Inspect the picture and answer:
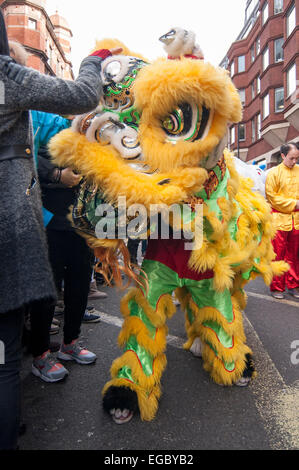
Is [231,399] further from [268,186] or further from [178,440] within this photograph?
[268,186]

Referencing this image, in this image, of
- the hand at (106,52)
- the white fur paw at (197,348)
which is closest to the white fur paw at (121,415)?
the white fur paw at (197,348)

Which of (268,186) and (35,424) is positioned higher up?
(268,186)

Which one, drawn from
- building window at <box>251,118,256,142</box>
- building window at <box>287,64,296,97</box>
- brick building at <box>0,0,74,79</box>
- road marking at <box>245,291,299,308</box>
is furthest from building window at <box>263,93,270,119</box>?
road marking at <box>245,291,299,308</box>

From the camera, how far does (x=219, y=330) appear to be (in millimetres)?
1931

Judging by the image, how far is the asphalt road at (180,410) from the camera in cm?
158

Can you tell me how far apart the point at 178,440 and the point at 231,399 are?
1.55 ft

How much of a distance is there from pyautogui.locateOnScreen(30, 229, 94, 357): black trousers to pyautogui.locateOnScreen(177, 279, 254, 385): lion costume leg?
687mm

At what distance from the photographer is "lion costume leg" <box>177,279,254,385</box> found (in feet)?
6.24

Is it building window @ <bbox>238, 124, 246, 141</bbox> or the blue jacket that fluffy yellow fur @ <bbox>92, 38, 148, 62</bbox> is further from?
building window @ <bbox>238, 124, 246, 141</bbox>

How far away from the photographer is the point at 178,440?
158 centimetres

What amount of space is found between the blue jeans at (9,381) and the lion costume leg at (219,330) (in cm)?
92

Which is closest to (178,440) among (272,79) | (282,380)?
(282,380)

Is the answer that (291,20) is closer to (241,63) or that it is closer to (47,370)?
(241,63)

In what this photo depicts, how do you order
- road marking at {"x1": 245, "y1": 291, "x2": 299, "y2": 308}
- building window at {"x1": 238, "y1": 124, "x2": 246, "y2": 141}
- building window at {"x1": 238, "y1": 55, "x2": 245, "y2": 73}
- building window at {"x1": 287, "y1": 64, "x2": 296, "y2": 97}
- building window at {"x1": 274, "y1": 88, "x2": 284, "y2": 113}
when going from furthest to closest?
building window at {"x1": 238, "y1": 55, "x2": 245, "y2": 73}, building window at {"x1": 238, "y1": 124, "x2": 246, "y2": 141}, building window at {"x1": 274, "y1": 88, "x2": 284, "y2": 113}, building window at {"x1": 287, "y1": 64, "x2": 296, "y2": 97}, road marking at {"x1": 245, "y1": 291, "x2": 299, "y2": 308}
